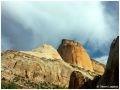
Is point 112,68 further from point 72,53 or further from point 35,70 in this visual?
point 72,53

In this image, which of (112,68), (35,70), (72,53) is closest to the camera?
(112,68)

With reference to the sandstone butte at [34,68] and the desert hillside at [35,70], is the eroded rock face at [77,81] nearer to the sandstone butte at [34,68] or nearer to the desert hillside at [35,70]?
the desert hillside at [35,70]

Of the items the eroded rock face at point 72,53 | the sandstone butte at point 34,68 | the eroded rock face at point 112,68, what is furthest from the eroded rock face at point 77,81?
the eroded rock face at point 72,53

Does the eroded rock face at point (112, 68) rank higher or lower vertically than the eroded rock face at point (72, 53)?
higher

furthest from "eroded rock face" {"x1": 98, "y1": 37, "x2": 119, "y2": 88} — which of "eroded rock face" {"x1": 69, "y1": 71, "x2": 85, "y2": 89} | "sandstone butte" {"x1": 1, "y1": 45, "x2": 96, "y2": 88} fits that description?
"sandstone butte" {"x1": 1, "y1": 45, "x2": 96, "y2": 88}

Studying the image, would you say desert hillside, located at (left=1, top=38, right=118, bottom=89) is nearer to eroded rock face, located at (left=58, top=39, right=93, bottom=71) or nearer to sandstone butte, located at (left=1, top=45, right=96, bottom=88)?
sandstone butte, located at (left=1, top=45, right=96, bottom=88)

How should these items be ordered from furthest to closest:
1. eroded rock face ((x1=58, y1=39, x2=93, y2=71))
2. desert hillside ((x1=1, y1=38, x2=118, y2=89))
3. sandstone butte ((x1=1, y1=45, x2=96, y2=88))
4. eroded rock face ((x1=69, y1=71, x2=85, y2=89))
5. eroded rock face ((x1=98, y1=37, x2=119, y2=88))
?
eroded rock face ((x1=58, y1=39, x2=93, y2=71)), sandstone butte ((x1=1, y1=45, x2=96, y2=88)), desert hillside ((x1=1, y1=38, x2=118, y2=89)), eroded rock face ((x1=69, y1=71, x2=85, y2=89)), eroded rock face ((x1=98, y1=37, x2=119, y2=88))

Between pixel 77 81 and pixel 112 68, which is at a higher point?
pixel 112 68

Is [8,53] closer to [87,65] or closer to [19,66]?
[19,66]

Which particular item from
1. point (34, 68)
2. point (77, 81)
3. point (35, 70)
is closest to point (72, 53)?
point (35, 70)

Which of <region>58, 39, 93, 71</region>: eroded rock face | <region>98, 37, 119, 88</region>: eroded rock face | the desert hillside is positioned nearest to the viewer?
<region>98, 37, 119, 88</region>: eroded rock face

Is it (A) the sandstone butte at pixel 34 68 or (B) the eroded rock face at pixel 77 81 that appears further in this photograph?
(A) the sandstone butte at pixel 34 68

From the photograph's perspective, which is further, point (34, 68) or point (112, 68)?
point (34, 68)

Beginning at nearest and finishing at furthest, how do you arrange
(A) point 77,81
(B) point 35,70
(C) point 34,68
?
(A) point 77,81, (C) point 34,68, (B) point 35,70
